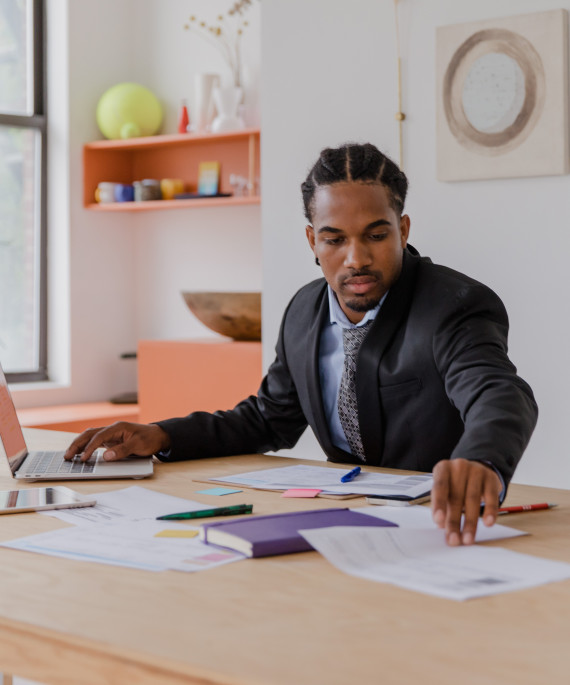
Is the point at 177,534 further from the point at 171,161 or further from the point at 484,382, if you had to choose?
the point at 171,161

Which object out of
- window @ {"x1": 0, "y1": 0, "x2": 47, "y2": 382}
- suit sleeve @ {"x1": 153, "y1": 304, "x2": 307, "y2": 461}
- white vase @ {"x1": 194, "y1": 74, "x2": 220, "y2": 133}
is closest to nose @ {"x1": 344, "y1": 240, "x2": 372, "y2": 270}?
suit sleeve @ {"x1": 153, "y1": 304, "x2": 307, "y2": 461}

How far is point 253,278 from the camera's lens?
4492 mm

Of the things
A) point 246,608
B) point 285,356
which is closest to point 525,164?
point 285,356

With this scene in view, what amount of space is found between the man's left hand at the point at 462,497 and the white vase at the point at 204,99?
11.0 feet

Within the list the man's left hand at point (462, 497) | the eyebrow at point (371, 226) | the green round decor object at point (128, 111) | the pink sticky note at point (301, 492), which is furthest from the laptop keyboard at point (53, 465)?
the green round decor object at point (128, 111)

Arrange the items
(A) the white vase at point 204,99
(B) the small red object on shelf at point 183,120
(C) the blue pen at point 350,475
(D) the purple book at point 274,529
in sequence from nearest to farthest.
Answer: (D) the purple book at point 274,529, (C) the blue pen at point 350,475, (A) the white vase at point 204,99, (B) the small red object on shelf at point 183,120

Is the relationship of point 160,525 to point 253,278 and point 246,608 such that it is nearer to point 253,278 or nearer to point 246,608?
point 246,608

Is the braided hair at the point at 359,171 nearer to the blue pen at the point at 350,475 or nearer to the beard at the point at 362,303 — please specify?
the beard at the point at 362,303

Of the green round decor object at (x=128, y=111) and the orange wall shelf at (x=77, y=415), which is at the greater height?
the green round decor object at (x=128, y=111)

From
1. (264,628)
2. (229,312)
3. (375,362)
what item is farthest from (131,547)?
(229,312)

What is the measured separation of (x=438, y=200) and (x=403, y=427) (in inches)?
52.5

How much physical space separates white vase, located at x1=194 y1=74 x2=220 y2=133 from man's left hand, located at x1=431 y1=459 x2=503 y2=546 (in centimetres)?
336

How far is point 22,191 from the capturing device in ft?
15.3

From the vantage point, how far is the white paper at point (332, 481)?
1445mm
